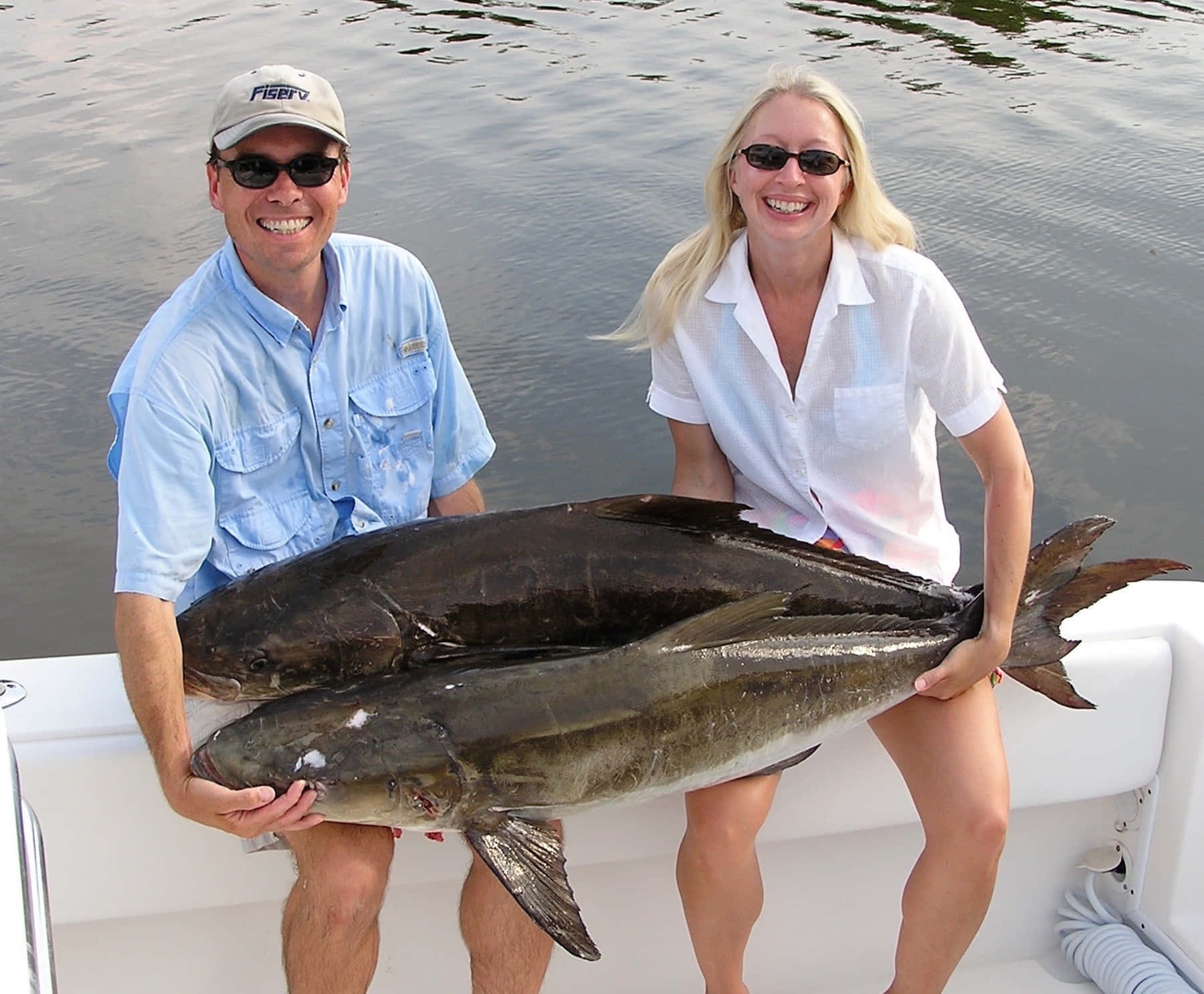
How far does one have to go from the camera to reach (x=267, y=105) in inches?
110

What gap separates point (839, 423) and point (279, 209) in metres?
1.45

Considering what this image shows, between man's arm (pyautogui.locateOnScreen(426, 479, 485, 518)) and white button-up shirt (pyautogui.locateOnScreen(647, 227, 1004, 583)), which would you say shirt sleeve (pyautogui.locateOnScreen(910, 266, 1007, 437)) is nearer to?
white button-up shirt (pyautogui.locateOnScreen(647, 227, 1004, 583))

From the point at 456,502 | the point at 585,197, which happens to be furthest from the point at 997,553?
the point at 585,197

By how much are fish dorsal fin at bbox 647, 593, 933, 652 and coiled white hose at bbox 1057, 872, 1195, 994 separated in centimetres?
115

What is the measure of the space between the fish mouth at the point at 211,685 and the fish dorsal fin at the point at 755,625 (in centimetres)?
90

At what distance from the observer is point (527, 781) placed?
238 centimetres

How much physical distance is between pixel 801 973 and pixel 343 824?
1.45 meters

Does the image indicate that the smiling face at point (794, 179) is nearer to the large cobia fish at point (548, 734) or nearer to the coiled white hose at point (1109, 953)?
the large cobia fish at point (548, 734)

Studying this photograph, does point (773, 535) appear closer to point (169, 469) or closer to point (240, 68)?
point (169, 469)

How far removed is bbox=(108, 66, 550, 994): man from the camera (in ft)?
8.31

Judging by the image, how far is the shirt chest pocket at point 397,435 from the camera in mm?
3137

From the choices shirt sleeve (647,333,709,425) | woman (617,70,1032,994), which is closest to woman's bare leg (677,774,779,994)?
woman (617,70,1032,994)

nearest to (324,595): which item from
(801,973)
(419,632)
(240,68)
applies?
(419,632)

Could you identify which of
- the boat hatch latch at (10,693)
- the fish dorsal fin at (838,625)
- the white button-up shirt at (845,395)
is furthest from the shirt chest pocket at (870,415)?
the boat hatch latch at (10,693)
